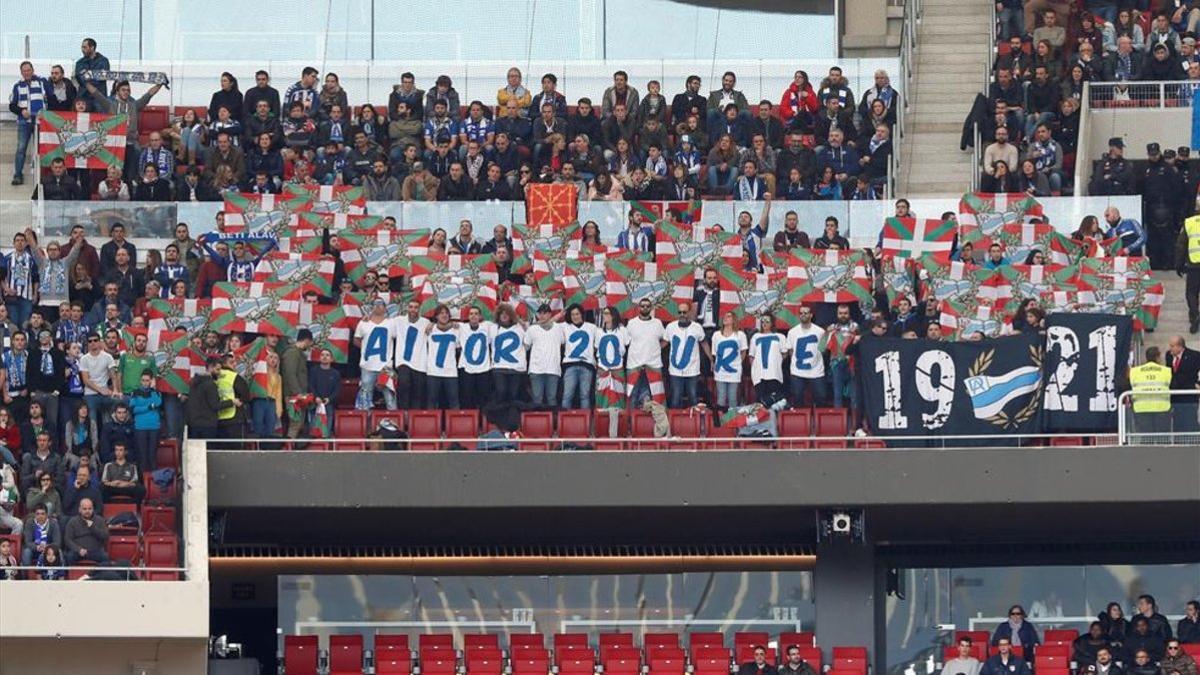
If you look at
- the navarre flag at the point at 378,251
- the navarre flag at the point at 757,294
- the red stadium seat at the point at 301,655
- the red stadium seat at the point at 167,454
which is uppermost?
the navarre flag at the point at 378,251

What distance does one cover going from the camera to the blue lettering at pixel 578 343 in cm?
3158

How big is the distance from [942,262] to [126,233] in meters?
8.72

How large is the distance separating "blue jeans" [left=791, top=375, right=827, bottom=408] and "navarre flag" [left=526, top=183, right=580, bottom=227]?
398 centimetres

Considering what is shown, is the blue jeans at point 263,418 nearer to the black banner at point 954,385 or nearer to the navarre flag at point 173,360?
the navarre flag at point 173,360

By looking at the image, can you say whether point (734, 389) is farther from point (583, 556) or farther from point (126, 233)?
point (126, 233)

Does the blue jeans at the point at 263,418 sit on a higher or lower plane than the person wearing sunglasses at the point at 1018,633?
higher

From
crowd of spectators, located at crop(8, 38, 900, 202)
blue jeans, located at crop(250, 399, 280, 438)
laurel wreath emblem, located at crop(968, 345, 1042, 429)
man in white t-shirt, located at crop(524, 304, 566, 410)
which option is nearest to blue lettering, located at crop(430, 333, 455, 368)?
man in white t-shirt, located at crop(524, 304, 566, 410)

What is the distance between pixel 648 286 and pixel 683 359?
1541 mm

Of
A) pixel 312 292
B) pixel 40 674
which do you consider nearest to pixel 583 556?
pixel 312 292

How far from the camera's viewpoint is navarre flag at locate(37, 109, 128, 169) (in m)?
36.0

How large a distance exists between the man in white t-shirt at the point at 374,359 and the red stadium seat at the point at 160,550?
9.64ft

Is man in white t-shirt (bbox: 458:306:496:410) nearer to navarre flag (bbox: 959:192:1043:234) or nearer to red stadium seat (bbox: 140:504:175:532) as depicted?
red stadium seat (bbox: 140:504:175:532)

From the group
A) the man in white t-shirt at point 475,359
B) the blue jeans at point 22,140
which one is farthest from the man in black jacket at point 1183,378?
the blue jeans at point 22,140

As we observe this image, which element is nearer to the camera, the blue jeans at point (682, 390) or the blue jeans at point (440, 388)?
the blue jeans at point (440, 388)
